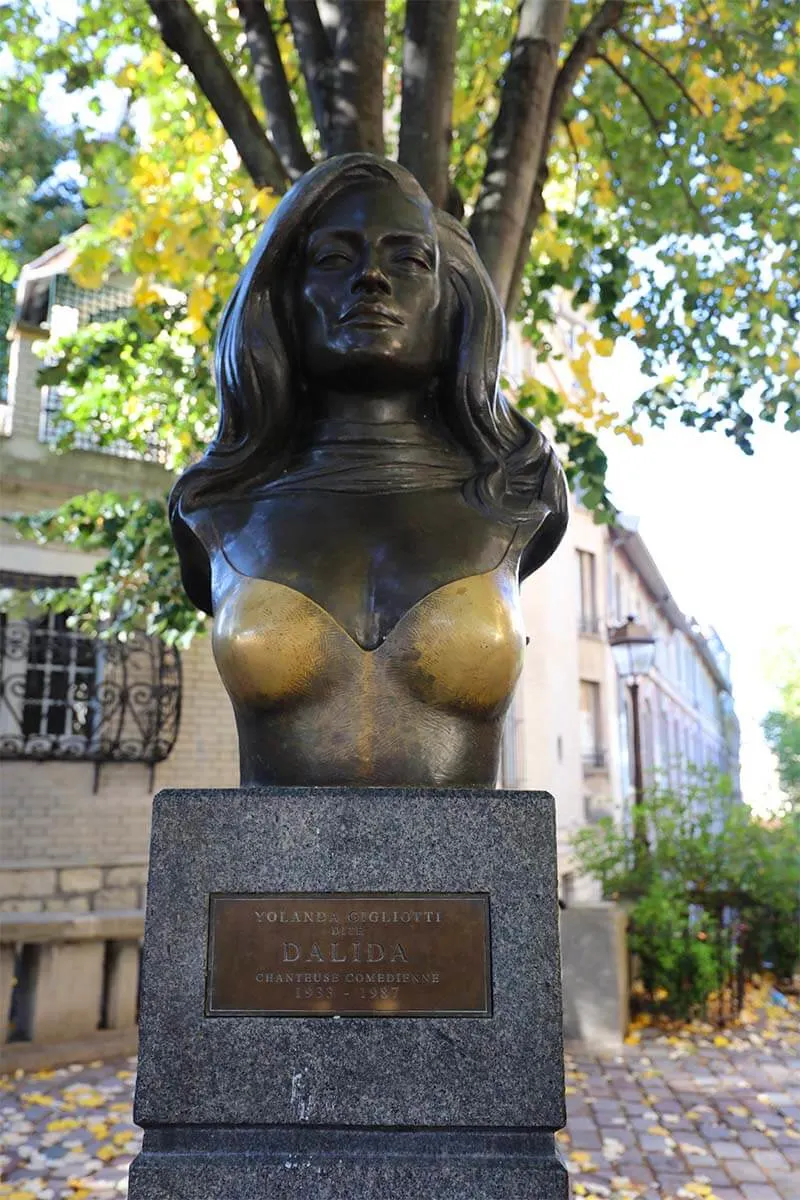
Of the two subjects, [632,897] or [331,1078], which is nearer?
[331,1078]

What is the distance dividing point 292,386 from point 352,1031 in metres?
1.50

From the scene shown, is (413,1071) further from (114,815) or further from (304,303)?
(114,815)

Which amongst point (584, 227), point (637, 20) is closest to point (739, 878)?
point (584, 227)

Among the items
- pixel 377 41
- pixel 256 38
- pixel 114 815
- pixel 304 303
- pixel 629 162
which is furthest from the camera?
pixel 114 815

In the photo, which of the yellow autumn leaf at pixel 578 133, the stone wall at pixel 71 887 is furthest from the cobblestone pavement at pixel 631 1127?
the yellow autumn leaf at pixel 578 133

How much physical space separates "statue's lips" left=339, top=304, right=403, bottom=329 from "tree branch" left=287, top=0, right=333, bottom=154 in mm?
2331

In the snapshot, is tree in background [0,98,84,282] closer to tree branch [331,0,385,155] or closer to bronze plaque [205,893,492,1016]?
tree branch [331,0,385,155]

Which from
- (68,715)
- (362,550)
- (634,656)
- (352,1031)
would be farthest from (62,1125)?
(634,656)

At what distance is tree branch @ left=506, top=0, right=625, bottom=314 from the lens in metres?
4.74

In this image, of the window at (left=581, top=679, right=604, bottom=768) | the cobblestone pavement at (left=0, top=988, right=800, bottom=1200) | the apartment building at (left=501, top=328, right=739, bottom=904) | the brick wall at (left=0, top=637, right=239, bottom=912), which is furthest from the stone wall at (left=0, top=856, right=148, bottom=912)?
the window at (left=581, top=679, right=604, bottom=768)

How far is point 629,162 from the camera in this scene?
21.2 feet

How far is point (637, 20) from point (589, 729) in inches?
566

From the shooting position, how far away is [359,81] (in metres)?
4.16

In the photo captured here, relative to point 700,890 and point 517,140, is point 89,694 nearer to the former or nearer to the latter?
point 700,890
